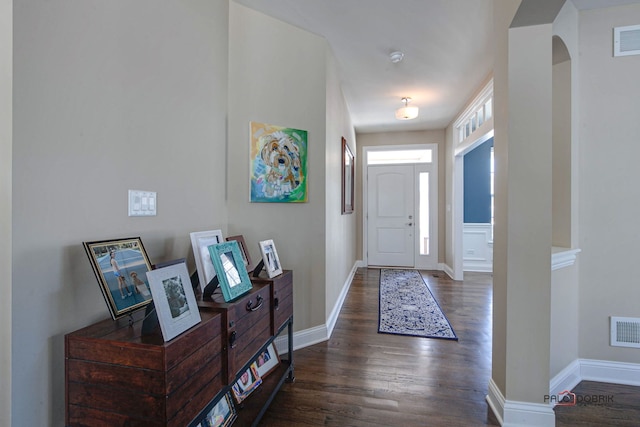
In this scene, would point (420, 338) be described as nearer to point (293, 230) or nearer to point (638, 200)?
point (293, 230)

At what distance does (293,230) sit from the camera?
2342 mm

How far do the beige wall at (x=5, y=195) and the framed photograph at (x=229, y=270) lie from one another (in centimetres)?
61

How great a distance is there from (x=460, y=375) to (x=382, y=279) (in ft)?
8.78

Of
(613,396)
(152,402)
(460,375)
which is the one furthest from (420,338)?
(152,402)

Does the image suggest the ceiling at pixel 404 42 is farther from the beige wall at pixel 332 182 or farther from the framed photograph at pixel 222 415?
the framed photograph at pixel 222 415

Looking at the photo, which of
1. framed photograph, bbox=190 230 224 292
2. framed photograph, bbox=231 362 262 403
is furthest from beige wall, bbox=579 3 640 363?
framed photograph, bbox=190 230 224 292

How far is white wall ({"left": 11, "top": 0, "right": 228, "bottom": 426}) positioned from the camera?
35.9 inches

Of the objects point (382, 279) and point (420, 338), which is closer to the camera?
point (420, 338)

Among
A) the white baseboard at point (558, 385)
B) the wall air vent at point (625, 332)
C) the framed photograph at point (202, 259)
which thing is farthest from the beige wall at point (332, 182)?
the wall air vent at point (625, 332)

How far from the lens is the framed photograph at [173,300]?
2.94 feet

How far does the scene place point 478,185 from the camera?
5.57 m

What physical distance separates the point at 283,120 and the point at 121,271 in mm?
1600

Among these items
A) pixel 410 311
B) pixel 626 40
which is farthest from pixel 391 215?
pixel 626 40

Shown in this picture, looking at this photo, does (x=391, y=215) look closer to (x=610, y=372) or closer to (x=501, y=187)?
(x=610, y=372)
